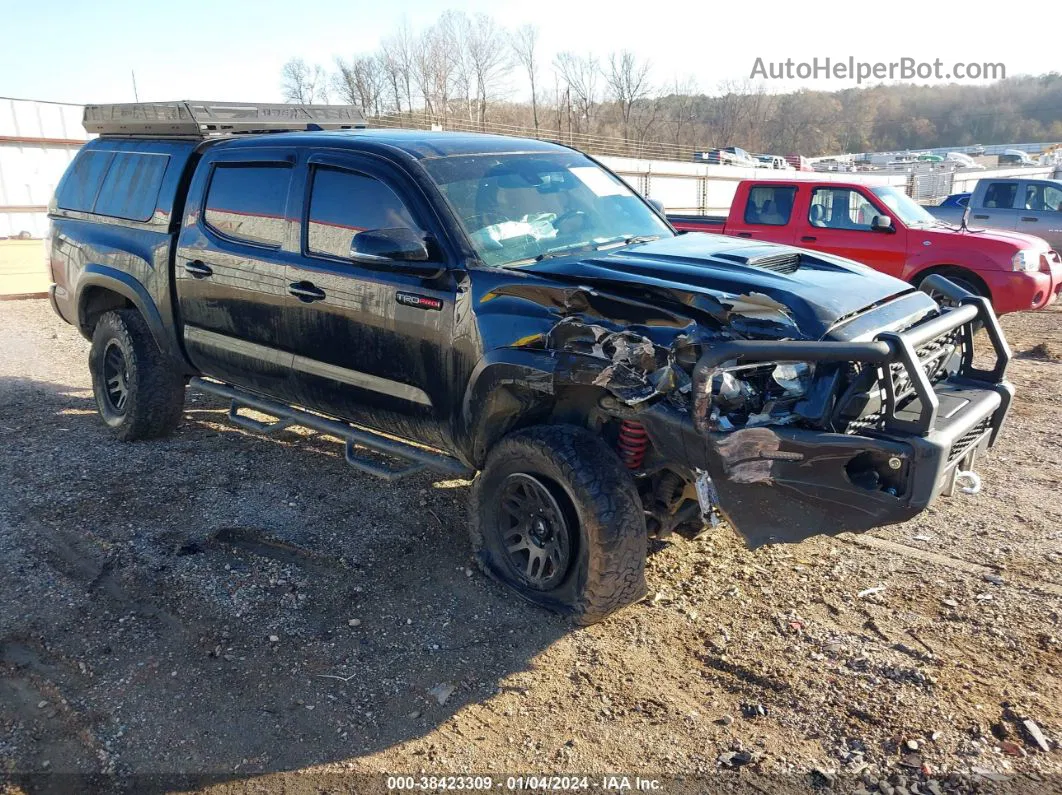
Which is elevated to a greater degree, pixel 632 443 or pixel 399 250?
pixel 399 250

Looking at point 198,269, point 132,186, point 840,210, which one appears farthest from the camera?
point 840,210

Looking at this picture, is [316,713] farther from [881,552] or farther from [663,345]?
[881,552]

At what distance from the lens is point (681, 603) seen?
3.86m

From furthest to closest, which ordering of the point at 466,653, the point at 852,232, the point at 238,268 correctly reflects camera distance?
the point at 852,232
the point at 238,268
the point at 466,653

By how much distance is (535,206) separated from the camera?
425 cm

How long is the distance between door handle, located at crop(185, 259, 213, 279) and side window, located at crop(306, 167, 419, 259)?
Answer: 946mm

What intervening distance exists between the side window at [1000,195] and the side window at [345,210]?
13.8 meters

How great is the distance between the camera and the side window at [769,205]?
33.5ft

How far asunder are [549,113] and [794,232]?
61528 millimetres

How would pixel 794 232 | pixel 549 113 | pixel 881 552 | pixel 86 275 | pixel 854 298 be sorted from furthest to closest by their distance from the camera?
pixel 549 113
pixel 794 232
pixel 86 275
pixel 881 552
pixel 854 298

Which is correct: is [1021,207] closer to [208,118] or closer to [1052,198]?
[1052,198]

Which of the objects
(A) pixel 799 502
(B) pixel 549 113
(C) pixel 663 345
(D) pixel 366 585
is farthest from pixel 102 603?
(B) pixel 549 113

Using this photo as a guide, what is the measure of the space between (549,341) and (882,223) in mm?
7376

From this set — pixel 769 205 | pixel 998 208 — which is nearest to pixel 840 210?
pixel 769 205
